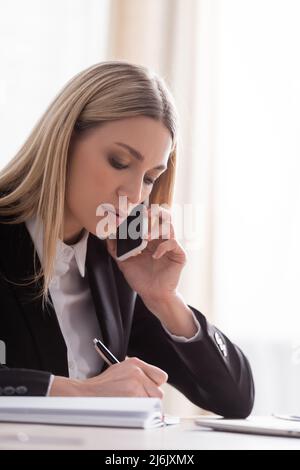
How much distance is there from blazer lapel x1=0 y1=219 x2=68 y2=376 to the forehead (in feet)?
1.03

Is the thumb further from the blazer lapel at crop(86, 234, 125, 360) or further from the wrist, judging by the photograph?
the wrist

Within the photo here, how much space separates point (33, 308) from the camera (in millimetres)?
1601

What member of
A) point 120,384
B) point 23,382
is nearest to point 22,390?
point 23,382

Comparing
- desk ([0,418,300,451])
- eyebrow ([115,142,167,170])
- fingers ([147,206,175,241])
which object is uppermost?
eyebrow ([115,142,167,170])

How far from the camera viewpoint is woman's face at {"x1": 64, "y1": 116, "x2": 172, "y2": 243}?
163cm

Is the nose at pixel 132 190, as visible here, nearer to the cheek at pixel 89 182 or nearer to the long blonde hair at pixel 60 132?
the cheek at pixel 89 182

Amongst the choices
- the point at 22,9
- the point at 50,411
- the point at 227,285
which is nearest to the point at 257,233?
the point at 227,285

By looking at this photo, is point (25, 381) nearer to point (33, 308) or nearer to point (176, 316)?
point (33, 308)

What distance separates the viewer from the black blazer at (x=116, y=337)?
1.59 m

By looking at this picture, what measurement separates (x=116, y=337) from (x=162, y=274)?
0.67 ft

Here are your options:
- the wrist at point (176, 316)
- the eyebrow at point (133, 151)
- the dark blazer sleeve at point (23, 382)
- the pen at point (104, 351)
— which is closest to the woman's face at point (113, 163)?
the eyebrow at point (133, 151)

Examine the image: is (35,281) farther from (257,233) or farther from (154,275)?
(257,233)

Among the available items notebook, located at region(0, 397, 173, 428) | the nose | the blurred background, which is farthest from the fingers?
the blurred background
